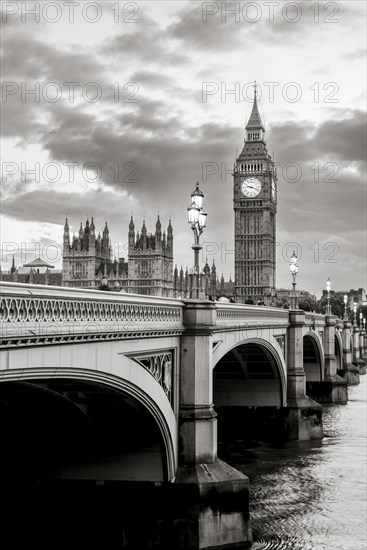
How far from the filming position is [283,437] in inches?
1342

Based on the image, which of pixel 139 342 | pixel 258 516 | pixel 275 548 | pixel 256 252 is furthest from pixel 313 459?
pixel 256 252

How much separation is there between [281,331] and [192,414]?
17.0m

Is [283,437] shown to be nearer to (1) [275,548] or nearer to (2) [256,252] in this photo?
(1) [275,548]

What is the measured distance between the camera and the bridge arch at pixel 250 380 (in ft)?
110

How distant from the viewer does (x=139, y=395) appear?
47.4ft

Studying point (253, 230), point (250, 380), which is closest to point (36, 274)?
point (253, 230)

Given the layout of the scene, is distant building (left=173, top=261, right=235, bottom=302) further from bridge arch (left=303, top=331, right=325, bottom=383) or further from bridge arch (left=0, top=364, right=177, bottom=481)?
bridge arch (left=0, top=364, right=177, bottom=481)

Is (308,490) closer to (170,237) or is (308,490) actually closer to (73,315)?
(73,315)

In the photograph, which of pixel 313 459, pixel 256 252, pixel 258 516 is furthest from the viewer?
pixel 256 252

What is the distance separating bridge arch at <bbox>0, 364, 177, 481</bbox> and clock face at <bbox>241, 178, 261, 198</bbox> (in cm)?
14254

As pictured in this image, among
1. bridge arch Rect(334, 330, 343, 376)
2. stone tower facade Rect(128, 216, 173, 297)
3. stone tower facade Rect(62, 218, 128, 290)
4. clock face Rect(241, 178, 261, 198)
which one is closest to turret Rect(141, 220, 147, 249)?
stone tower facade Rect(128, 216, 173, 297)

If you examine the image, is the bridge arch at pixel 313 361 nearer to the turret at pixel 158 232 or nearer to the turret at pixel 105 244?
the turret at pixel 158 232

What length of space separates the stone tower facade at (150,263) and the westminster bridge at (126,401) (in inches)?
4111

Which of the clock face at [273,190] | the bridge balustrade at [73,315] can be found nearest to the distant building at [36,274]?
the clock face at [273,190]
